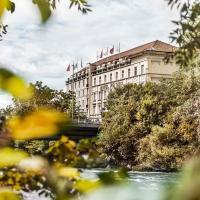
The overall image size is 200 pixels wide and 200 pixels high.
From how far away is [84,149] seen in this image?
100cm

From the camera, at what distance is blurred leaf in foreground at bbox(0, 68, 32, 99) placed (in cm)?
46

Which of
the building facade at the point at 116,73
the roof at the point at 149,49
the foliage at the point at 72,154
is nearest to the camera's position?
the foliage at the point at 72,154

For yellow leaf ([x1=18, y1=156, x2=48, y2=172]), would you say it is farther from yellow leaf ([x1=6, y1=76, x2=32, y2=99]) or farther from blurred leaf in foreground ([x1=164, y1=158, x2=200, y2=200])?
blurred leaf in foreground ([x1=164, y1=158, x2=200, y2=200])

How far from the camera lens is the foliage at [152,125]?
2672 centimetres

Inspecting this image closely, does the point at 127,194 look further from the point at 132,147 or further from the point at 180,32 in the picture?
the point at 132,147

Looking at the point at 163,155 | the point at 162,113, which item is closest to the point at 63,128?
the point at 163,155

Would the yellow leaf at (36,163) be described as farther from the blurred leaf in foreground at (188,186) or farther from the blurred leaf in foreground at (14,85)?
the blurred leaf in foreground at (188,186)

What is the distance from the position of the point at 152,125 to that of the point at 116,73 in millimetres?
33900

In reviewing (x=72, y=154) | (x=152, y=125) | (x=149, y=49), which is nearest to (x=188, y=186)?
(x=72, y=154)

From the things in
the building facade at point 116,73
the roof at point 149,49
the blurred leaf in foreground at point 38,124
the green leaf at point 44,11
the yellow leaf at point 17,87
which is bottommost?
the blurred leaf in foreground at point 38,124

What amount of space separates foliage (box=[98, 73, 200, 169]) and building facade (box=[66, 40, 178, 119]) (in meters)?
14.5

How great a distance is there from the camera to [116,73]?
2549 inches

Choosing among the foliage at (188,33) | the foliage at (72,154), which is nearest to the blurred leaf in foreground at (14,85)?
the foliage at (72,154)

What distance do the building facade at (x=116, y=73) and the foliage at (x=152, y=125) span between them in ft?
47.5
